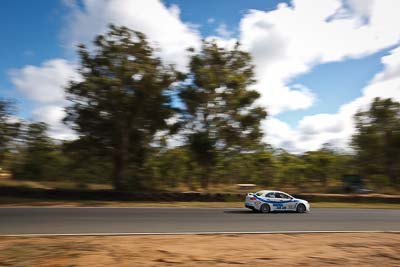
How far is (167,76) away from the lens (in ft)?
109

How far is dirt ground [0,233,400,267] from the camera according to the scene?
30.7 ft

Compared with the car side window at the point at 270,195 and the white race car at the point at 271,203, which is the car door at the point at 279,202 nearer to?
the white race car at the point at 271,203

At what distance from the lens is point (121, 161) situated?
33.6 metres

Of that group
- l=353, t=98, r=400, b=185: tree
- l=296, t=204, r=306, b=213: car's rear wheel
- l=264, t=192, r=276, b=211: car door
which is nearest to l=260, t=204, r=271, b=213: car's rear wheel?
l=264, t=192, r=276, b=211: car door

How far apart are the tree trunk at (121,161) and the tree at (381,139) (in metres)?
27.9

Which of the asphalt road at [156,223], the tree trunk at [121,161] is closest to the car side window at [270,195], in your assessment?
the asphalt road at [156,223]

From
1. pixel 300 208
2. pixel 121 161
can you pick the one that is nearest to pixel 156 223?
pixel 300 208

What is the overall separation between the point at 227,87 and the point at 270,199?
49.4 feet

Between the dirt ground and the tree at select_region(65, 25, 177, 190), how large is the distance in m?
20.3

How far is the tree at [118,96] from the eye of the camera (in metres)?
31.7

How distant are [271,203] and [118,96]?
14698 mm

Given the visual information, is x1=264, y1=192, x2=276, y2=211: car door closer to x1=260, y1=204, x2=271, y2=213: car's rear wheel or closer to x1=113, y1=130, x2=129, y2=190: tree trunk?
x1=260, y1=204, x2=271, y2=213: car's rear wheel

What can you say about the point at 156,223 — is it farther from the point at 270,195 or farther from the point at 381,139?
the point at 381,139

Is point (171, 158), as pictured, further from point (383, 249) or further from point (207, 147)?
point (383, 249)
